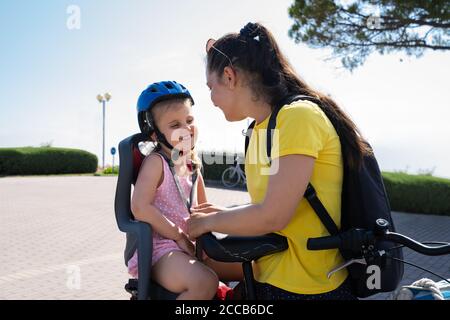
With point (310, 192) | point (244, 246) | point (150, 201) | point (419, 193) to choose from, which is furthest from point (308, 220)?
point (419, 193)

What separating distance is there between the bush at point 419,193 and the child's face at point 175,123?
1143 cm

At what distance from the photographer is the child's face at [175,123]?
212 centimetres

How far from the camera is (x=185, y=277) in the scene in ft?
6.07

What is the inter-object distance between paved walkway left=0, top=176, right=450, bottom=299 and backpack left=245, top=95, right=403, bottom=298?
251 centimetres

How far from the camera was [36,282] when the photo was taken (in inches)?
235

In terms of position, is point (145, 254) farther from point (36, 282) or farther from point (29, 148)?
point (29, 148)

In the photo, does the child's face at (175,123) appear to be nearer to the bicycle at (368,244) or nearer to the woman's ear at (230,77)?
the woman's ear at (230,77)

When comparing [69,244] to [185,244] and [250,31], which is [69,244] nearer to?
[185,244]

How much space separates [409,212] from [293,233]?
39.4 feet

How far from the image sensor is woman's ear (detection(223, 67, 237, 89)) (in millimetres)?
1741

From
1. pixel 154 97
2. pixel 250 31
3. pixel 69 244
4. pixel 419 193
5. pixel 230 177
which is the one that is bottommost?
pixel 230 177

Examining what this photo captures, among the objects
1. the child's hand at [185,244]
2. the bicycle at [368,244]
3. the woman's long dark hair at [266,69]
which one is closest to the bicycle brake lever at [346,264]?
the bicycle at [368,244]

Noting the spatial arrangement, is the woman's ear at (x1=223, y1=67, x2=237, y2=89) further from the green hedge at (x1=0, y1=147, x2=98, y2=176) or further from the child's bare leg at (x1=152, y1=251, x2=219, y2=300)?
the green hedge at (x1=0, y1=147, x2=98, y2=176)

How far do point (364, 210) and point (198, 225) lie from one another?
0.56 m
